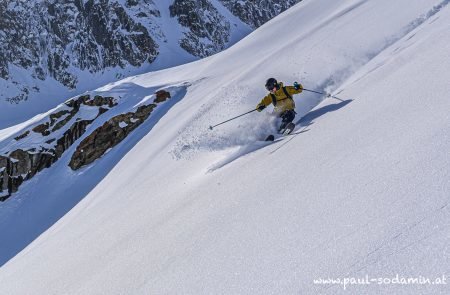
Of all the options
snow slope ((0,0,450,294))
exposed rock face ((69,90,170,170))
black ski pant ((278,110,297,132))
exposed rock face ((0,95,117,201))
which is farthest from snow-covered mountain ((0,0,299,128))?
black ski pant ((278,110,297,132))

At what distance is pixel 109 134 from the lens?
21438mm

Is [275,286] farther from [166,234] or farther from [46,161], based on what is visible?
[46,161]

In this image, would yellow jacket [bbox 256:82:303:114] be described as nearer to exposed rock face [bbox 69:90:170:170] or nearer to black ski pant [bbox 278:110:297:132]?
black ski pant [bbox 278:110:297:132]

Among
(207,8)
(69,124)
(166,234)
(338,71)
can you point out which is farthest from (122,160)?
(207,8)

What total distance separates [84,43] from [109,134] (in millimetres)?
49635

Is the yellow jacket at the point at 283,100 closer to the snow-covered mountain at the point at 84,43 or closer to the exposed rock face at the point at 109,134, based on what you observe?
the exposed rock face at the point at 109,134

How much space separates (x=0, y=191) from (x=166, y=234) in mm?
20866

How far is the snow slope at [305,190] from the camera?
9.83 ft

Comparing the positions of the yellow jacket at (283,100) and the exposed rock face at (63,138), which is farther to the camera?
the exposed rock face at (63,138)

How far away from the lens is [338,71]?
10.5 meters

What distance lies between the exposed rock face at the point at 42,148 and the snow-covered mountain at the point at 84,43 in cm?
3555

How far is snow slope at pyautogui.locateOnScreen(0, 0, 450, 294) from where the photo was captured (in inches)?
118

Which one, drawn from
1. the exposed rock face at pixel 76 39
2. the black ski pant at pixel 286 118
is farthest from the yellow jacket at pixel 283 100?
the exposed rock face at pixel 76 39

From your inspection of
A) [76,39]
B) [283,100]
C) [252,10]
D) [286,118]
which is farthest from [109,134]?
[252,10]
